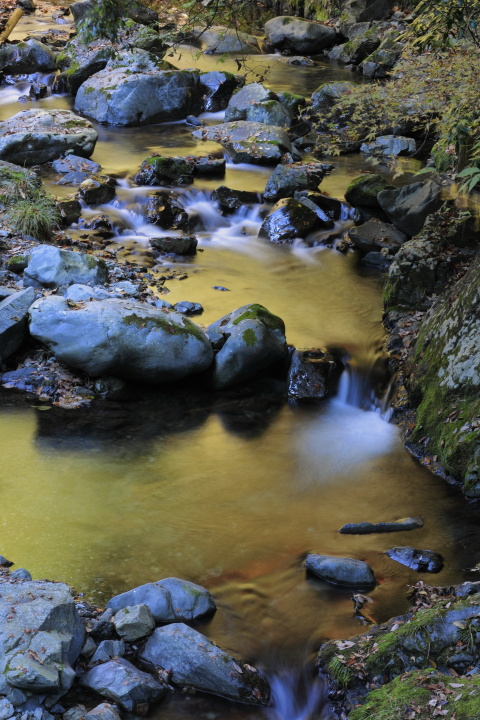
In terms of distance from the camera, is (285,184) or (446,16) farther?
(285,184)

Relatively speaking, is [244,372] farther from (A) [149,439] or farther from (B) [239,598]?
(B) [239,598]

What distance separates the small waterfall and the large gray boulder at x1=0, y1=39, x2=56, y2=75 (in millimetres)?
20246

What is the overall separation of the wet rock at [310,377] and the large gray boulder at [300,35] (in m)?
19.0

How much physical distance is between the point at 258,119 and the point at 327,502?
12.9 m

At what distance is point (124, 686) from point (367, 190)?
10.0m

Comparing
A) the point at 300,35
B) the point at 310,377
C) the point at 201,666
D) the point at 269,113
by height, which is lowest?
the point at 310,377

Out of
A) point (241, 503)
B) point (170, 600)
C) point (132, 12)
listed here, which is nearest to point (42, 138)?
point (241, 503)

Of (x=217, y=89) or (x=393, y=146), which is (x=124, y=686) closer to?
(x=393, y=146)

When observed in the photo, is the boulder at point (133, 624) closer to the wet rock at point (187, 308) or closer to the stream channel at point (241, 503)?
the stream channel at point (241, 503)

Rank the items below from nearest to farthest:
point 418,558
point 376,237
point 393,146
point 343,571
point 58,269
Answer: point 343,571 → point 418,558 → point 58,269 → point 376,237 → point 393,146

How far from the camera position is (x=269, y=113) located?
1725 cm

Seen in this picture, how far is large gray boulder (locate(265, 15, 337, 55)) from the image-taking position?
24172 mm

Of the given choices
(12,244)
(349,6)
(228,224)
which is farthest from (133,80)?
(349,6)

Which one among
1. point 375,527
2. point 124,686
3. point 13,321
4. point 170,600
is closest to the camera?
point 124,686
